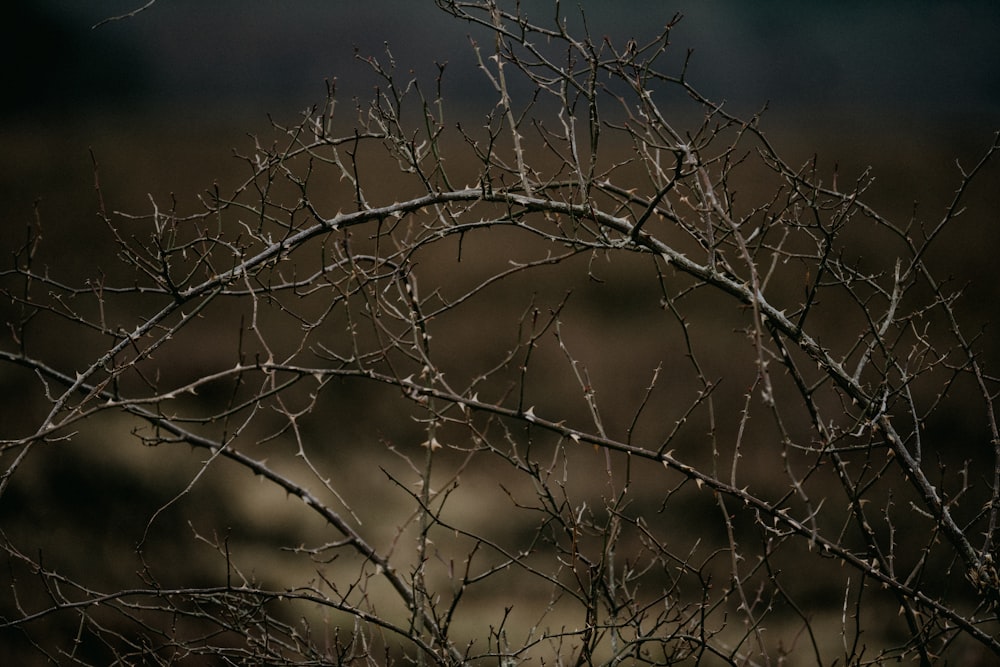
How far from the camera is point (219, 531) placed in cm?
1081

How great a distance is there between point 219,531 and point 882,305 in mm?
10016

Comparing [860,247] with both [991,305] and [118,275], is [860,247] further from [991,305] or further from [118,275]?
[118,275]

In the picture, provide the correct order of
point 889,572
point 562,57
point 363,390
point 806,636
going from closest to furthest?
point 889,572
point 562,57
point 806,636
point 363,390

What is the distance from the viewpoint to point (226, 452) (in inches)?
109

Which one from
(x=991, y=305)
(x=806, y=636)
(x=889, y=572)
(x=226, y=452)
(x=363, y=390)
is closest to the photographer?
(x=226, y=452)

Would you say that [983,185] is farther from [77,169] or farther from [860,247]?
[77,169]

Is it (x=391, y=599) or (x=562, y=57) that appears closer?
(x=562, y=57)

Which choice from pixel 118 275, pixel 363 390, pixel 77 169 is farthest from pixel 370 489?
pixel 77 169

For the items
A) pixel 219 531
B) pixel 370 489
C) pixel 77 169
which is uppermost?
pixel 77 169

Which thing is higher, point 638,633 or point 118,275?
point 118,275

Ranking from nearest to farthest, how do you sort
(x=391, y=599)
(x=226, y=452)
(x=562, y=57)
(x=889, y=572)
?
(x=226, y=452) → (x=889, y=572) → (x=562, y=57) → (x=391, y=599)

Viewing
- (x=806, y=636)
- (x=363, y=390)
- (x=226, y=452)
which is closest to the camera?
(x=226, y=452)

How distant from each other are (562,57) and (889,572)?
8.14ft

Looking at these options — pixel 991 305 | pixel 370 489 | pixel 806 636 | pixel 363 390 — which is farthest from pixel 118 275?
→ pixel 991 305
